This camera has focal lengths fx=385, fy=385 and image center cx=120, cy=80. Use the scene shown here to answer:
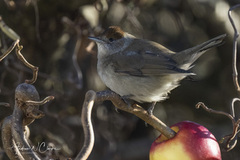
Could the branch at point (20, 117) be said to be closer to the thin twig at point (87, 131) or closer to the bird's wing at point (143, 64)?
the thin twig at point (87, 131)

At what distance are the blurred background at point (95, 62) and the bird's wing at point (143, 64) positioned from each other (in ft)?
0.91

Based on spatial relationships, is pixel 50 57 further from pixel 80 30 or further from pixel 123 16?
pixel 123 16

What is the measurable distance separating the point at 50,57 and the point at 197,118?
6.40ft

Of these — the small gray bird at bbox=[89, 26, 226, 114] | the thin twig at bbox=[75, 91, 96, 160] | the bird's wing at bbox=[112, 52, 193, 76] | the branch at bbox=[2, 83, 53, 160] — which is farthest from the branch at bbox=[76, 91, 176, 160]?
the bird's wing at bbox=[112, 52, 193, 76]

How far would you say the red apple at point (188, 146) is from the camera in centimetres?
207

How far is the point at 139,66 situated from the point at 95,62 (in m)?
0.74

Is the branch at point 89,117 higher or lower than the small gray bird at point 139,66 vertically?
higher

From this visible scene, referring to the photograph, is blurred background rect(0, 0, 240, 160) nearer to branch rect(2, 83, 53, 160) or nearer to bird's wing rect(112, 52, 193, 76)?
bird's wing rect(112, 52, 193, 76)

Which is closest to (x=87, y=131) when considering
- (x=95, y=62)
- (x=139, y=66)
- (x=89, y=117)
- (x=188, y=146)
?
(x=89, y=117)

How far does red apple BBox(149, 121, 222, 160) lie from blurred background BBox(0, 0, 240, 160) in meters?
1.26

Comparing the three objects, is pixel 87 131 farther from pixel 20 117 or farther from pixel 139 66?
pixel 139 66

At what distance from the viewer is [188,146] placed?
208cm

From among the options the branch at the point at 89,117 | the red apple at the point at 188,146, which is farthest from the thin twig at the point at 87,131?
the red apple at the point at 188,146

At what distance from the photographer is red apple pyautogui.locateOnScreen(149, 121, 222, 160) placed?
6.80 ft
